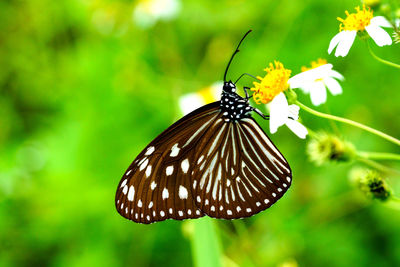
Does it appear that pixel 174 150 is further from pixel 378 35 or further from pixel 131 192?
pixel 378 35

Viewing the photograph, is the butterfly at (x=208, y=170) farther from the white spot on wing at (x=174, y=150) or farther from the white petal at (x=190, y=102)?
the white petal at (x=190, y=102)

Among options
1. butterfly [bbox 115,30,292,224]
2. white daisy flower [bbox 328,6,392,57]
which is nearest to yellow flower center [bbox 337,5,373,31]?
white daisy flower [bbox 328,6,392,57]

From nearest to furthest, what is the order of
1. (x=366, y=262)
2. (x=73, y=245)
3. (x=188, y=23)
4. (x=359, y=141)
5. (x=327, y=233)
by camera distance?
(x=366, y=262) < (x=327, y=233) < (x=359, y=141) < (x=73, y=245) < (x=188, y=23)

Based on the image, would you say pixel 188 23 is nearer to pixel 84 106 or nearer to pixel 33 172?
pixel 84 106

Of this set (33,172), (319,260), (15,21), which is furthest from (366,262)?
(15,21)

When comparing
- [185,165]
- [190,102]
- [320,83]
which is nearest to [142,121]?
[190,102]

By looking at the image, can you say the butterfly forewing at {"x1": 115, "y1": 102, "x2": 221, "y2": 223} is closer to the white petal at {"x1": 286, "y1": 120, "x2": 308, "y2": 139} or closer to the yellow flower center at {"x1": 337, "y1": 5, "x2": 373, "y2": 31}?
the white petal at {"x1": 286, "y1": 120, "x2": 308, "y2": 139}
